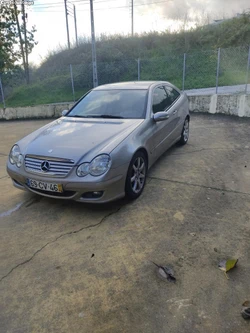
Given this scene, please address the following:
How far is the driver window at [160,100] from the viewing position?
479 cm

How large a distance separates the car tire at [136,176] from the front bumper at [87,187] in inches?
4.3

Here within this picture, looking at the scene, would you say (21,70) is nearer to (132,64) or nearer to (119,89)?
(132,64)

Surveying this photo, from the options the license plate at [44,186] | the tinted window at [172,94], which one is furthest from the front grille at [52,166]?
the tinted window at [172,94]

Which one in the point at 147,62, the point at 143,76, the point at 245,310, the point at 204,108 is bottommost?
the point at 245,310

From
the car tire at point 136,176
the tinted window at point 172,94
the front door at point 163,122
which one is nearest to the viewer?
the car tire at point 136,176

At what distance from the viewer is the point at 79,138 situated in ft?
12.4

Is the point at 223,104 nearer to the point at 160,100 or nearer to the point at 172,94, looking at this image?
the point at 172,94

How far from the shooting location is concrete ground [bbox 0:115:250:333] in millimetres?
2139

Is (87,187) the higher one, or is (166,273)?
(87,187)

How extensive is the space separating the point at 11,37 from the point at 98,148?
19282mm

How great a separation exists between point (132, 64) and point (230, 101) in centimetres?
648

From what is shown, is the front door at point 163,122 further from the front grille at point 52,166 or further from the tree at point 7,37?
the tree at point 7,37

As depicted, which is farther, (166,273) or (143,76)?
(143,76)

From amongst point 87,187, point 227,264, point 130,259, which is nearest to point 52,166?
point 87,187
